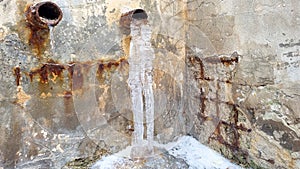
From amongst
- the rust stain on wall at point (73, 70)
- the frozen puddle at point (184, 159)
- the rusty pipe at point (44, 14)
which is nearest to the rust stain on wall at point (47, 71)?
the rust stain on wall at point (73, 70)

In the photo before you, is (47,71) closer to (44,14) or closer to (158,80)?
(44,14)

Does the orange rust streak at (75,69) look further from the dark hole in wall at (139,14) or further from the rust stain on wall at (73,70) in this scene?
the dark hole in wall at (139,14)

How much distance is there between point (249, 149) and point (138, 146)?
0.64m

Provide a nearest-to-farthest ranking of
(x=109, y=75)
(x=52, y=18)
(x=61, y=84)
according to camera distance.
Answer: (x=52, y=18) < (x=61, y=84) < (x=109, y=75)

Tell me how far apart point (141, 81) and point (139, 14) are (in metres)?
0.39

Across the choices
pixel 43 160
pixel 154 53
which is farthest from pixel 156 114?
pixel 43 160

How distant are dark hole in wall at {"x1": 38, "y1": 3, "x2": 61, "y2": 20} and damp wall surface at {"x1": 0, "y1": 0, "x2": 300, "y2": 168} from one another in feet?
0.27

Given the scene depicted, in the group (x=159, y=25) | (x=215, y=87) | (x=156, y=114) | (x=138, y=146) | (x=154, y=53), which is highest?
(x=159, y=25)

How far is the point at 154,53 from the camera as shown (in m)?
1.63

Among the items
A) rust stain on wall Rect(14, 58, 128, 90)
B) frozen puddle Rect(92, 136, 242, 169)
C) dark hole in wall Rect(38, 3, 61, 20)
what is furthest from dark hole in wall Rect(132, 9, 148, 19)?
frozen puddle Rect(92, 136, 242, 169)

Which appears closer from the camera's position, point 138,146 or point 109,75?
point 109,75

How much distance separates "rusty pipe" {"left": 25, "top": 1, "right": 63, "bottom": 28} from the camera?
1.17 meters

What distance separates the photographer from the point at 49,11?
1243 mm

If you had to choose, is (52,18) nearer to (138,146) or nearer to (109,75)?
(109,75)
